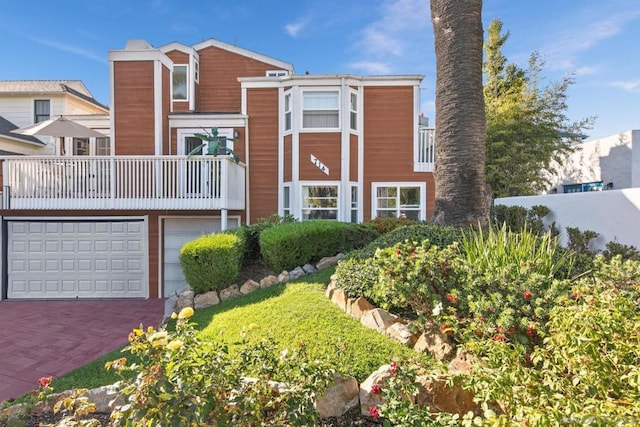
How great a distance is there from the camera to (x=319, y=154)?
36.0 feet

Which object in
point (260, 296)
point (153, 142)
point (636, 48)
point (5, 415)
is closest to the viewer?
point (5, 415)

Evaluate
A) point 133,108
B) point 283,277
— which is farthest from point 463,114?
point 133,108

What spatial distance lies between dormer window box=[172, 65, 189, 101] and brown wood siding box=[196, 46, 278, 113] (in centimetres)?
67

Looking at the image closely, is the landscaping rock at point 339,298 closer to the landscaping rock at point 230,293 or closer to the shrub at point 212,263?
the landscaping rock at point 230,293

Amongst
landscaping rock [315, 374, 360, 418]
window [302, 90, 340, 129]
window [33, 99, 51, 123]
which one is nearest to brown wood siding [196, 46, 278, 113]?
window [302, 90, 340, 129]

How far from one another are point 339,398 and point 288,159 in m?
8.95

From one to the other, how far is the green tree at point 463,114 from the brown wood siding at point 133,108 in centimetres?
896

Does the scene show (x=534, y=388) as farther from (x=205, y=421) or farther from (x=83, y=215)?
(x=83, y=215)

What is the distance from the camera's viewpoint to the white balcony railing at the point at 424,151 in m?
11.2

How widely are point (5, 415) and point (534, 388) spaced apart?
3.72 meters

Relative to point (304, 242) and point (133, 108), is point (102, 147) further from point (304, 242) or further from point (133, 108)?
point (304, 242)

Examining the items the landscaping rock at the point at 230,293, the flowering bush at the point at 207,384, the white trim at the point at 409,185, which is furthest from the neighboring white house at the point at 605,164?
the flowering bush at the point at 207,384

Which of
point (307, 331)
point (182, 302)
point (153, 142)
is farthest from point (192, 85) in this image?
point (307, 331)

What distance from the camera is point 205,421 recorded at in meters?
2.04
